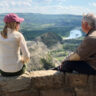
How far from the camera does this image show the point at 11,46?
332cm

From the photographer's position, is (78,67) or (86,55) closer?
(86,55)

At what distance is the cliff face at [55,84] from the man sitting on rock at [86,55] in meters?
0.10

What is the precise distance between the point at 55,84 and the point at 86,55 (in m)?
0.62

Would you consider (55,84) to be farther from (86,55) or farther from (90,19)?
(90,19)

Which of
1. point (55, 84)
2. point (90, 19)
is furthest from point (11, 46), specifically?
point (90, 19)

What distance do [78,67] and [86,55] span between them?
0.24m

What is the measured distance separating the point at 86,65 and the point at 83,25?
592 millimetres

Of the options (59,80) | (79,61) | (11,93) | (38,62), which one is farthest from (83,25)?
(38,62)

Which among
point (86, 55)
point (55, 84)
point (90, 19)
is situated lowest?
point (55, 84)

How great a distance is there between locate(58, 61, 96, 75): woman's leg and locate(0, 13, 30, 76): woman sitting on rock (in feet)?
1.95

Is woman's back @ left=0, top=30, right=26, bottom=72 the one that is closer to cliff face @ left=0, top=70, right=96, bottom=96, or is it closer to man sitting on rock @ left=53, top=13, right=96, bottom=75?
cliff face @ left=0, top=70, right=96, bottom=96

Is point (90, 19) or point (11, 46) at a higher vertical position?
point (90, 19)

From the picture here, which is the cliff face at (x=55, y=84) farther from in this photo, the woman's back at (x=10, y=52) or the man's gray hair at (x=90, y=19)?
the man's gray hair at (x=90, y=19)

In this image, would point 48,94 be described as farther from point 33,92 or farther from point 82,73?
point 82,73
